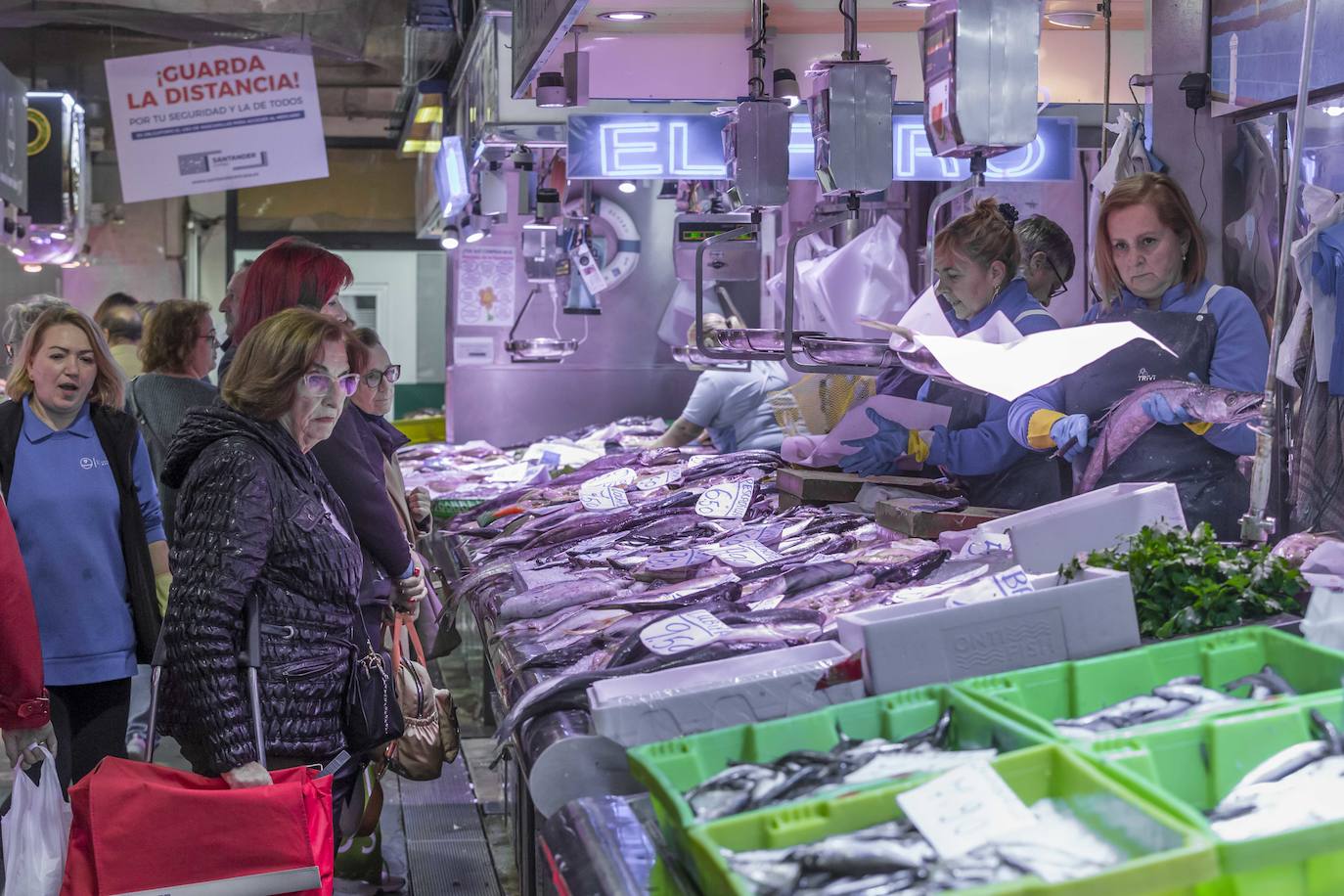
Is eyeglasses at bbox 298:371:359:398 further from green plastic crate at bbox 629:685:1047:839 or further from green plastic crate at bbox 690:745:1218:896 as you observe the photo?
green plastic crate at bbox 690:745:1218:896

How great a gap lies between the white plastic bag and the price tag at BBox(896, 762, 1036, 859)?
7.68ft

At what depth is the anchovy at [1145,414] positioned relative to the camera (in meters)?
3.29

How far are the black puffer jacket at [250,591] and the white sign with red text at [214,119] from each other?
588 cm

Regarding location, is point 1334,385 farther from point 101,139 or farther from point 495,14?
point 101,139

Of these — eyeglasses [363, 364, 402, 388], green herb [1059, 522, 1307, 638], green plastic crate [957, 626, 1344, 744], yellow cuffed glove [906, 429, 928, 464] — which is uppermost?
eyeglasses [363, 364, 402, 388]

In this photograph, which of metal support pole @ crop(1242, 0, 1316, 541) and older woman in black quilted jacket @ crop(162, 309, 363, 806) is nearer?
metal support pole @ crop(1242, 0, 1316, 541)

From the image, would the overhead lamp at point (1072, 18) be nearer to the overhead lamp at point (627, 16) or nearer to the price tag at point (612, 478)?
the overhead lamp at point (627, 16)

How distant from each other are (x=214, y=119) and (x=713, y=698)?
7.59 metres

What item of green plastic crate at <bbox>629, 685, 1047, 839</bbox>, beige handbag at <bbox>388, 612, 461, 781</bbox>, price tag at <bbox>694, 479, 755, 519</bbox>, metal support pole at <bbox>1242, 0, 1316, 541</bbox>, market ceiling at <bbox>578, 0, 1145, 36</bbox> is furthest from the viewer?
market ceiling at <bbox>578, 0, 1145, 36</bbox>

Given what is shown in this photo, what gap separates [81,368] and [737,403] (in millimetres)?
4015

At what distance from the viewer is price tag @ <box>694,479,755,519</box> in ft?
16.4

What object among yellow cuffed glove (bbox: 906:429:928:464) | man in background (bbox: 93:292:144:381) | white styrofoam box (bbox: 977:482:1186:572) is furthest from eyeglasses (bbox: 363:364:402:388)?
man in background (bbox: 93:292:144:381)

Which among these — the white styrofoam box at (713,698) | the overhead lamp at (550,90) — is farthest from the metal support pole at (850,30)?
the overhead lamp at (550,90)

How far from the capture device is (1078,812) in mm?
1661
